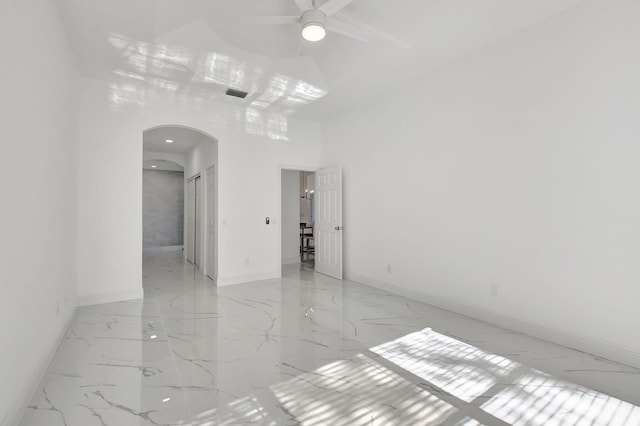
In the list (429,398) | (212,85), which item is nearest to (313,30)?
(212,85)

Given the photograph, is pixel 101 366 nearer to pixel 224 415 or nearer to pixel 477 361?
pixel 224 415

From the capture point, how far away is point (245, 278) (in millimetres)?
5336

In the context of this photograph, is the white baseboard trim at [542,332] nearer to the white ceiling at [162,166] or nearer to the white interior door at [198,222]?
the white interior door at [198,222]

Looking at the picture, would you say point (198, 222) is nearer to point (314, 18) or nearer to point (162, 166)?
point (162, 166)

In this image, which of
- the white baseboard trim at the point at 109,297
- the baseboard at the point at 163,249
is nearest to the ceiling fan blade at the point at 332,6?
the white baseboard trim at the point at 109,297

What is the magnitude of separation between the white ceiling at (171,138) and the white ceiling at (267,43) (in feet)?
5.25

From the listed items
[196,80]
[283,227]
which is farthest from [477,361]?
[283,227]

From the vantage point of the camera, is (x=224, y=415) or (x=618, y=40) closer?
(x=224, y=415)

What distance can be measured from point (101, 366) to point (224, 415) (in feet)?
4.35

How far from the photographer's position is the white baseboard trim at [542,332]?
251 cm

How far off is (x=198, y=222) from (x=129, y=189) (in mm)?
2552

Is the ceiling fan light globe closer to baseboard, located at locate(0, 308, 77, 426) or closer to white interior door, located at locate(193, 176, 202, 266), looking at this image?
baseboard, located at locate(0, 308, 77, 426)

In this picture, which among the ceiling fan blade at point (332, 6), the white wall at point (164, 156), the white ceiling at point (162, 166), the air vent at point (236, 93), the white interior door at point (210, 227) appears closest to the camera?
the ceiling fan blade at point (332, 6)

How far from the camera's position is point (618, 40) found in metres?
2.54
